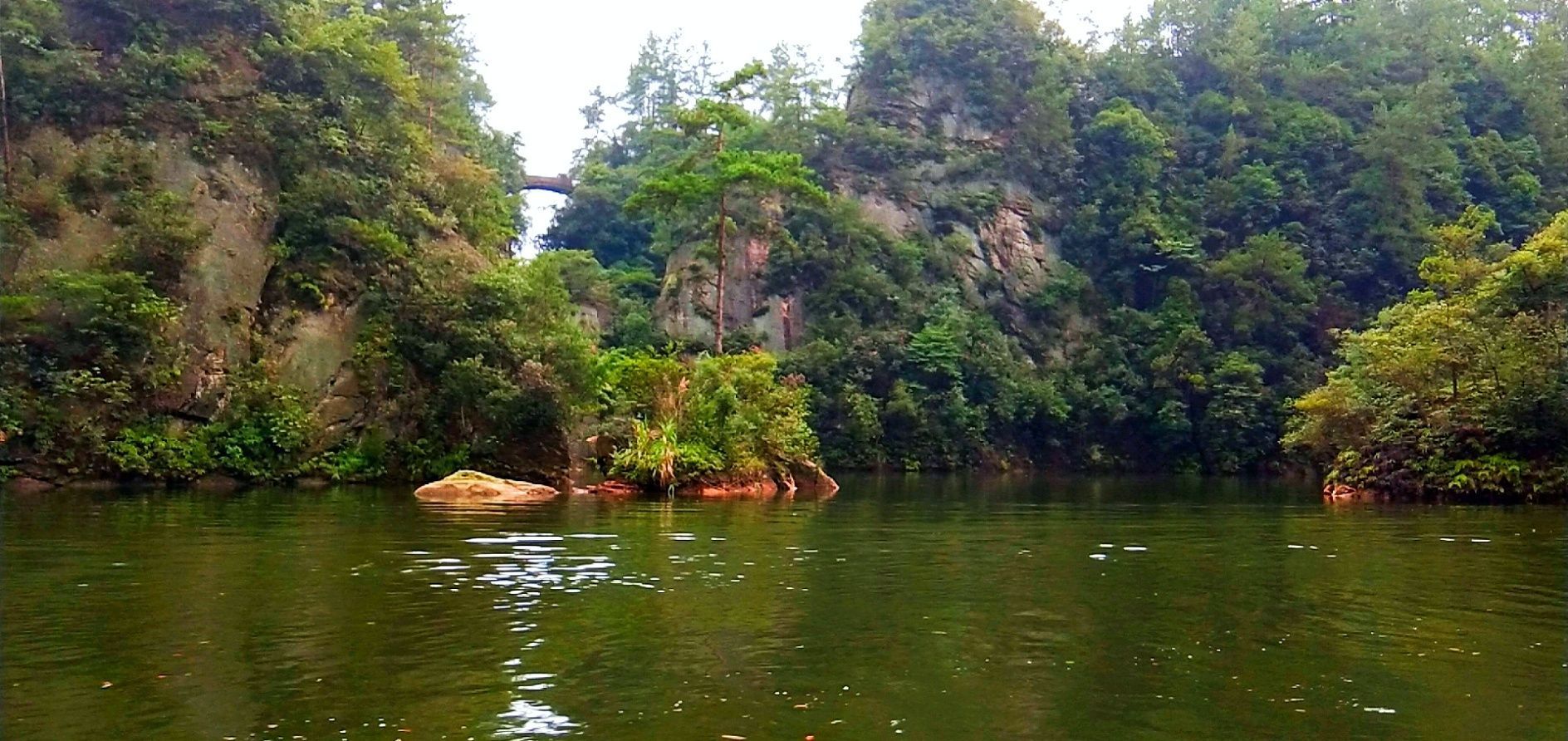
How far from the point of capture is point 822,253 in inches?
2159

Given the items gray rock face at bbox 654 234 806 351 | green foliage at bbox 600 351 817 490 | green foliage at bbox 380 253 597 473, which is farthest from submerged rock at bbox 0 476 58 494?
gray rock face at bbox 654 234 806 351

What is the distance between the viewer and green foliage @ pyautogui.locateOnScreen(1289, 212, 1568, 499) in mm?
27359

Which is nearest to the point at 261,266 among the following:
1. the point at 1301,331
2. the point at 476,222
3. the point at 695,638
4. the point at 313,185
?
the point at 313,185

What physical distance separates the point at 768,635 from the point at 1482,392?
84.0 feet

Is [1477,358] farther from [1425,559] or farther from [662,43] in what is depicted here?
[662,43]

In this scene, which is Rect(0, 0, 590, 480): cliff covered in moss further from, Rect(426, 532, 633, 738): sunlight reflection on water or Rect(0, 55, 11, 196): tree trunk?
Rect(426, 532, 633, 738): sunlight reflection on water

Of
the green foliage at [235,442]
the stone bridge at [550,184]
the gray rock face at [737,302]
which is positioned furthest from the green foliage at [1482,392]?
the stone bridge at [550,184]

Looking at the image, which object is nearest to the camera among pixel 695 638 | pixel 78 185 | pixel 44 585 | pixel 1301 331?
pixel 695 638

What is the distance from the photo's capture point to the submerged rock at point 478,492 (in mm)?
23859

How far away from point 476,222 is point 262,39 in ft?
26.0

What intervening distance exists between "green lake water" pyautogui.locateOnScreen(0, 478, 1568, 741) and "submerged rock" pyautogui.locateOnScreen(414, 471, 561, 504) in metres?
6.92

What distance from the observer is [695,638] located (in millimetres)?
8188

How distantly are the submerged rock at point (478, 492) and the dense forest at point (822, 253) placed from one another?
3964 mm

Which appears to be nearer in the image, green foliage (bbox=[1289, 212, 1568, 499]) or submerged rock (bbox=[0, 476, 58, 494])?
submerged rock (bbox=[0, 476, 58, 494])
